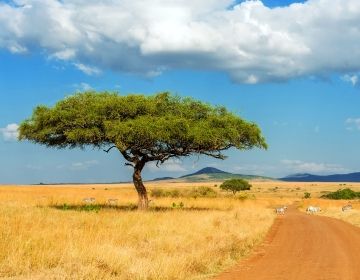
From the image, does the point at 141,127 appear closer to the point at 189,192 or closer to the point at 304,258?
the point at 304,258

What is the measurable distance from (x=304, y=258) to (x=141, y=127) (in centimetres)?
1628

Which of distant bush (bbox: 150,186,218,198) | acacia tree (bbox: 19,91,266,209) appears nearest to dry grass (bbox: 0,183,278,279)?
acacia tree (bbox: 19,91,266,209)

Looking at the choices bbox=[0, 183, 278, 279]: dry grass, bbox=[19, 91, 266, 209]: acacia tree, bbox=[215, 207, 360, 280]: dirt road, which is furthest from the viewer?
bbox=[19, 91, 266, 209]: acacia tree

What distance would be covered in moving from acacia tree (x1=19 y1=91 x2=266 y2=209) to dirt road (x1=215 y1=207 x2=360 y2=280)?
9716 millimetres

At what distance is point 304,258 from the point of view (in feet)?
54.4

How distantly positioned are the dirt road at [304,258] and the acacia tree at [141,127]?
31.9ft

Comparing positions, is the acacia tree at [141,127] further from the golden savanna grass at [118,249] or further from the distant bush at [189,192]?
the distant bush at [189,192]

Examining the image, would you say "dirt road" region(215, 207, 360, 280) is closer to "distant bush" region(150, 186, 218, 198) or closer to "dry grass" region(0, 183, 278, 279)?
"dry grass" region(0, 183, 278, 279)

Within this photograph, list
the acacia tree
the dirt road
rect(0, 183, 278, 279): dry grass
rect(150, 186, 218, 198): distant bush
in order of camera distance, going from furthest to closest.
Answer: rect(150, 186, 218, 198): distant bush → the acacia tree → the dirt road → rect(0, 183, 278, 279): dry grass

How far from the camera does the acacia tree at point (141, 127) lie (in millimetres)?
31734

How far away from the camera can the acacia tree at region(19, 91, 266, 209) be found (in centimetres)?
3173

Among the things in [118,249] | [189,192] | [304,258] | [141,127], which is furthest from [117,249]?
[189,192]

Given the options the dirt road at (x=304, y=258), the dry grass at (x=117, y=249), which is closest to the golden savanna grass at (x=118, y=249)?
the dry grass at (x=117, y=249)

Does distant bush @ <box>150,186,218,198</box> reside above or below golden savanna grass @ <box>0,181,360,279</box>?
above
